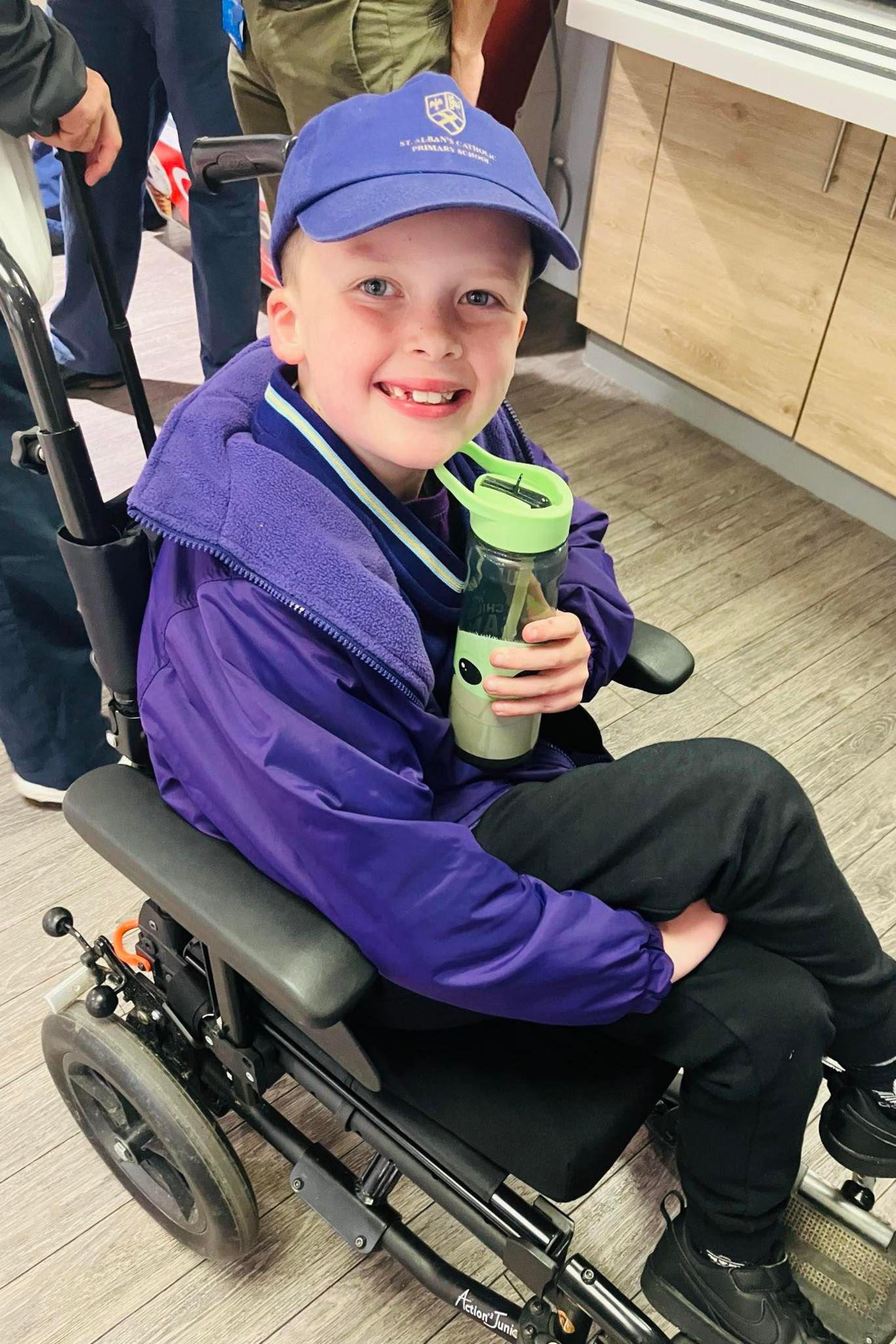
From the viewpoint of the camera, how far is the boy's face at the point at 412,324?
0.76 meters

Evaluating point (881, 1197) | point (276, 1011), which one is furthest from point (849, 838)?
point (276, 1011)

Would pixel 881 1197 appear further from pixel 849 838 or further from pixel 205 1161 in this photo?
pixel 205 1161

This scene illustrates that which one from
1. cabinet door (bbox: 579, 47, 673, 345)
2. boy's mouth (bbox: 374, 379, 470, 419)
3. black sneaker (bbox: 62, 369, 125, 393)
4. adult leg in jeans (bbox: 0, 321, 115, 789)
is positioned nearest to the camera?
boy's mouth (bbox: 374, 379, 470, 419)

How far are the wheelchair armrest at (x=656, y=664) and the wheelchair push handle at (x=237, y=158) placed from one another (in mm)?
510

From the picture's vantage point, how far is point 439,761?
0.90 meters

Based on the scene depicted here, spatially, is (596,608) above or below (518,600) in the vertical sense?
below

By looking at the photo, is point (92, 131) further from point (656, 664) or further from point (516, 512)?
point (656, 664)

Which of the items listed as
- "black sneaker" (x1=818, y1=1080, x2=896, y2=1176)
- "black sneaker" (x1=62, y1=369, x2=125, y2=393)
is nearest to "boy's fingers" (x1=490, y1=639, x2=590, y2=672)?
"black sneaker" (x1=818, y1=1080, x2=896, y2=1176)

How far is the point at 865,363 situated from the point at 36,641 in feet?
4.77

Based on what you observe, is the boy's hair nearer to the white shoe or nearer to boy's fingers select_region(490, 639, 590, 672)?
boy's fingers select_region(490, 639, 590, 672)

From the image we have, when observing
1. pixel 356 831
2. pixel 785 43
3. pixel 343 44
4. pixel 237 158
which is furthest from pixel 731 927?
pixel 785 43

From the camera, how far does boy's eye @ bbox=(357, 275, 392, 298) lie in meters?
0.77

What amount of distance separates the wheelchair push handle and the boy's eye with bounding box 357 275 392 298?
161 mm

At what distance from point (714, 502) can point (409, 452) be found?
1533 millimetres
